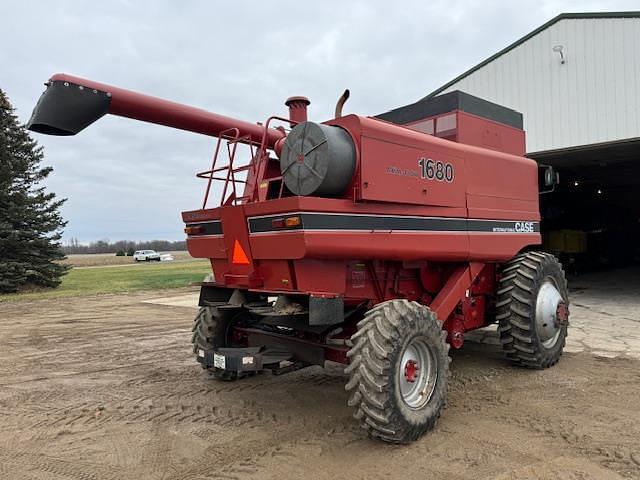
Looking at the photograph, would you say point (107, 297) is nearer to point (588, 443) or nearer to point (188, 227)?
point (188, 227)

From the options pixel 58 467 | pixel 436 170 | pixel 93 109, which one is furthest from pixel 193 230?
pixel 436 170

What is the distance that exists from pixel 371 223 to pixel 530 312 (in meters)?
2.76

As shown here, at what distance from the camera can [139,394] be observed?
19.2 ft

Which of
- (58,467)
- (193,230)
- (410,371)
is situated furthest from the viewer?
(193,230)

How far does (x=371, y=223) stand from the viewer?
14.8 ft

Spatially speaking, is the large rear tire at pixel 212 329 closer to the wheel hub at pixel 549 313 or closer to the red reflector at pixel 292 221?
the red reflector at pixel 292 221

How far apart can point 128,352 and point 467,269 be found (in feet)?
18.1

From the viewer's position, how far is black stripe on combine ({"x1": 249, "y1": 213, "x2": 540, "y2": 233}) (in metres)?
4.16

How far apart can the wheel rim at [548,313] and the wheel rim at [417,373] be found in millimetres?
2268

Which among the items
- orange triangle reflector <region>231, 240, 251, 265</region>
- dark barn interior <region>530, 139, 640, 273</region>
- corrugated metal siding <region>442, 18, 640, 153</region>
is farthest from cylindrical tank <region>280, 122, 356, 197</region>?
dark barn interior <region>530, 139, 640, 273</region>

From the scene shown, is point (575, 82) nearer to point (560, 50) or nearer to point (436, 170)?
point (560, 50)

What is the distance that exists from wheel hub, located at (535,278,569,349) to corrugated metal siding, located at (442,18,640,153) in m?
6.81

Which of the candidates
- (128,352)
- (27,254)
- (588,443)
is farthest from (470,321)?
(27,254)

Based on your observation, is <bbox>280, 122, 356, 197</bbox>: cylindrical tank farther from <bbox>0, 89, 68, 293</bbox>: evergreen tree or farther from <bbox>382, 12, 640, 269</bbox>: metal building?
<bbox>0, 89, 68, 293</bbox>: evergreen tree
